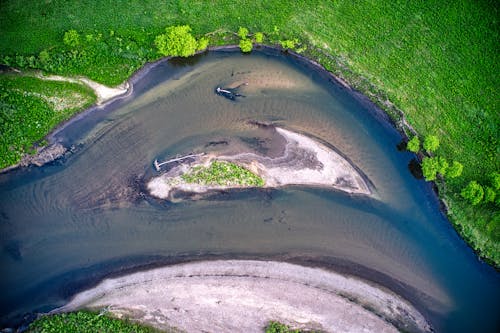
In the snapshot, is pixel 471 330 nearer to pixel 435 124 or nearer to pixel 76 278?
pixel 435 124

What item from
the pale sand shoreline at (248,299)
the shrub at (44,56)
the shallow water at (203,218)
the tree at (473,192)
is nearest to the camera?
the tree at (473,192)

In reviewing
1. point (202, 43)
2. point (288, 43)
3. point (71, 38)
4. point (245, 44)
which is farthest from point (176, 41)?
point (288, 43)

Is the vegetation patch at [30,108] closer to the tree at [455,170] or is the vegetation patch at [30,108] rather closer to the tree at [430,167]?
the tree at [430,167]

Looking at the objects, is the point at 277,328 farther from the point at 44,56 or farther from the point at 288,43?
the point at 44,56

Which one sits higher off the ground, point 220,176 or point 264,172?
point 264,172

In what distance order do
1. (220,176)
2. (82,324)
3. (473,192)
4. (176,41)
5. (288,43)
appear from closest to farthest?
(473,192) → (82,324) → (176,41) → (220,176) → (288,43)

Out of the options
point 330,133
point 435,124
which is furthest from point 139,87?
point 435,124

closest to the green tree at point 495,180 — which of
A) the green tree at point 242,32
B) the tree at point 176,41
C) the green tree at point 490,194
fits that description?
the green tree at point 490,194
